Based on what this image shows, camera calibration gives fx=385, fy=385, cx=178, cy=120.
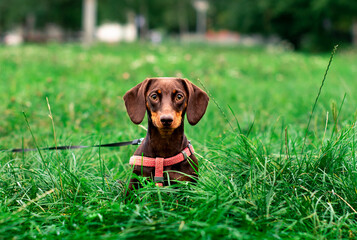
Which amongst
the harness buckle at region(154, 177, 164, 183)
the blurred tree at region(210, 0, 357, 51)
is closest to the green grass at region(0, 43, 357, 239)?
the harness buckle at region(154, 177, 164, 183)

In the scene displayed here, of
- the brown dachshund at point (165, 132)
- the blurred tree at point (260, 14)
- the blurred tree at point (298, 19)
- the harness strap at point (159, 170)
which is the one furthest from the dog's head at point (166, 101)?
the blurred tree at point (298, 19)

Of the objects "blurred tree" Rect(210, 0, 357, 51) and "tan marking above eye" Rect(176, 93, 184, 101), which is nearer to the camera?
"tan marking above eye" Rect(176, 93, 184, 101)

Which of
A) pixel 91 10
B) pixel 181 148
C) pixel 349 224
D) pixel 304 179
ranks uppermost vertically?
pixel 91 10

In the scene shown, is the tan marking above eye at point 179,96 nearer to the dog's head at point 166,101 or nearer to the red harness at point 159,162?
the dog's head at point 166,101

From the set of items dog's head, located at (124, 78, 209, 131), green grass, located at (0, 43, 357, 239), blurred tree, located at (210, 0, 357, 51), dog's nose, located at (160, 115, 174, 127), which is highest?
blurred tree, located at (210, 0, 357, 51)

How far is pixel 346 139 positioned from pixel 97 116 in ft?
11.4

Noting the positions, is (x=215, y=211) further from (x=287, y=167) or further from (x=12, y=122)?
(x=12, y=122)

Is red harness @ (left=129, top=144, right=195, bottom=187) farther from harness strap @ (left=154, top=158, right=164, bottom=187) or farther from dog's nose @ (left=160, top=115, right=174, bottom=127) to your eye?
dog's nose @ (left=160, top=115, right=174, bottom=127)

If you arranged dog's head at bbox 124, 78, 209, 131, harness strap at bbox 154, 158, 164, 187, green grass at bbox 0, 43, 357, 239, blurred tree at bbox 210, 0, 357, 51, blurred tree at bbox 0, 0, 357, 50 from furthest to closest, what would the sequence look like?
blurred tree at bbox 0, 0, 357, 50, blurred tree at bbox 210, 0, 357, 51, harness strap at bbox 154, 158, 164, 187, dog's head at bbox 124, 78, 209, 131, green grass at bbox 0, 43, 357, 239

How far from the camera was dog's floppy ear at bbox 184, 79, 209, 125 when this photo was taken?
239 cm

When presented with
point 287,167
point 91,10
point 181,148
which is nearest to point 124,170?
point 181,148

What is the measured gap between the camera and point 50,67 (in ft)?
31.7

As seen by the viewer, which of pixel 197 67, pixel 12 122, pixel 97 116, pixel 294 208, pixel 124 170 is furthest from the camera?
pixel 197 67

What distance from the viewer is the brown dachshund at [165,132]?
2330 millimetres
